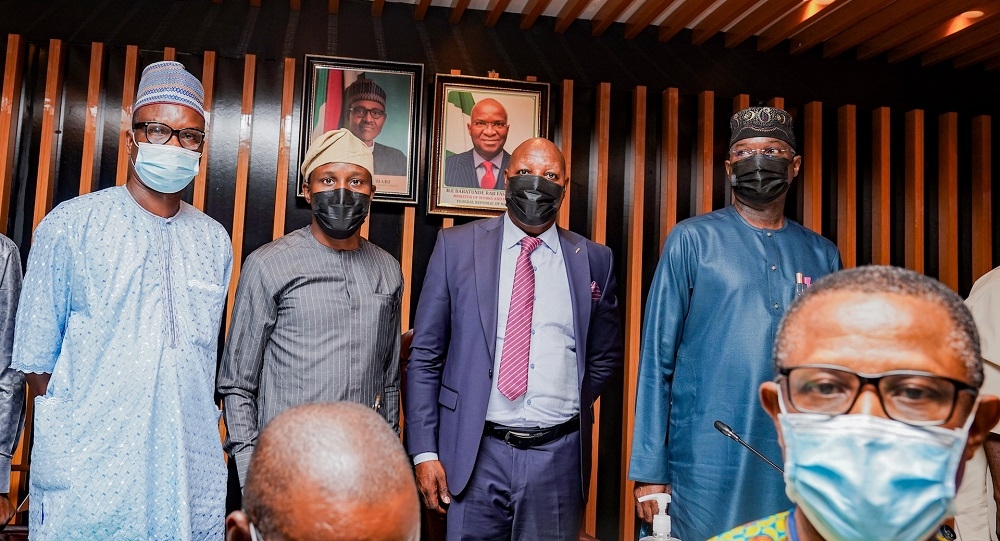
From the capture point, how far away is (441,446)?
2824 mm

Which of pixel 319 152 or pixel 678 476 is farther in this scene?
pixel 319 152

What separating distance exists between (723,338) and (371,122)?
245 cm

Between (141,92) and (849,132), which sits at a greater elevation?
(849,132)

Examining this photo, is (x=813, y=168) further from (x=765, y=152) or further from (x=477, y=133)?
(x=765, y=152)

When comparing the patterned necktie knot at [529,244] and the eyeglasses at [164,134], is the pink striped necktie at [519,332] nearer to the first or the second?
the patterned necktie knot at [529,244]

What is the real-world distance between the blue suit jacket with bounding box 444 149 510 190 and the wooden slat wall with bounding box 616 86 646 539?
748 millimetres

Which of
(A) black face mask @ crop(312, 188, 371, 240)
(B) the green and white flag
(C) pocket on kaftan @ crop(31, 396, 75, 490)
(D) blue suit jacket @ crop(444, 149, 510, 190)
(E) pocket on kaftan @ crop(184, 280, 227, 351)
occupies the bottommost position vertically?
(C) pocket on kaftan @ crop(31, 396, 75, 490)

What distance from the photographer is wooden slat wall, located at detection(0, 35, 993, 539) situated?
4.35 metres

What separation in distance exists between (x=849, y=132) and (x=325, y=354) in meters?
3.52

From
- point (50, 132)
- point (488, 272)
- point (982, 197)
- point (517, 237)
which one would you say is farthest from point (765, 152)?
point (50, 132)

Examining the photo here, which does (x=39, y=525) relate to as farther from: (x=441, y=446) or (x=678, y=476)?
(x=678, y=476)

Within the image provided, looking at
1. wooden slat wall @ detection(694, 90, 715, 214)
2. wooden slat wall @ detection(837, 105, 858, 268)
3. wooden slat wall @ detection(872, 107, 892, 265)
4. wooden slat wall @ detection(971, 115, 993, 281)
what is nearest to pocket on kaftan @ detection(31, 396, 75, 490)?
wooden slat wall @ detection(694, 90, 715, 214)

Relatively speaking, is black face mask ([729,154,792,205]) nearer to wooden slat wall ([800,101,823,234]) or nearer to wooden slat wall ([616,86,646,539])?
wooden slat wall ([616,86,646,539])

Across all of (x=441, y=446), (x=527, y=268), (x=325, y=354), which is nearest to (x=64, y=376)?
(x=325, y=354)
